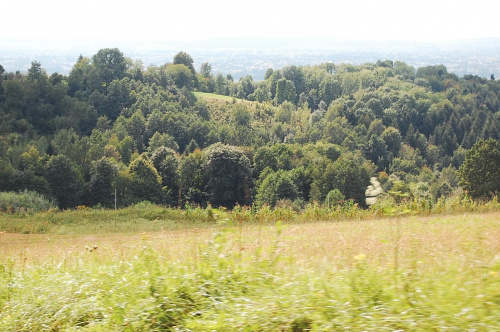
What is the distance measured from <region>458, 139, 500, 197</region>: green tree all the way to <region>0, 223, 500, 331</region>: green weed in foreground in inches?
1533

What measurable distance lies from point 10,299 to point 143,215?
17090 millimetres

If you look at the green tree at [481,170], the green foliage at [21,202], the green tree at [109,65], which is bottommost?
the green foliage at [21,202]

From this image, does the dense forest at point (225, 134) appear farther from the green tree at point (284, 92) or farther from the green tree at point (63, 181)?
the green tree at point (284, 92)

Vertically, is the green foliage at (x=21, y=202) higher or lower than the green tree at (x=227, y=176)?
higher

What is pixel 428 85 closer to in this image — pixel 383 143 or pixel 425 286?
pixel 383 143

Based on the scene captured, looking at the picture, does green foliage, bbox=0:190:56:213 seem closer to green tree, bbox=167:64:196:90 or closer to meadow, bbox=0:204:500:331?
meadow, bbox=0:204:500:331

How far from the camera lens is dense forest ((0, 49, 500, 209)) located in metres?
54.1

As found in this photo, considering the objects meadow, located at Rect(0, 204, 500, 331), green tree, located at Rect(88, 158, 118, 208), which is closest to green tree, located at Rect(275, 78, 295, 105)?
green tree, located at Rect(88, 158, 118, 208)

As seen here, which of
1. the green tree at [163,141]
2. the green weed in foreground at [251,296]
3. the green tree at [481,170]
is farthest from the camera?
the green tree at [163,141]

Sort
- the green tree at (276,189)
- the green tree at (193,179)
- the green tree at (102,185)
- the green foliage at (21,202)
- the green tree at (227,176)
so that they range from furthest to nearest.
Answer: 1. the green tree at (193,179)
2. the green tree at (227,176)
3. the green tree at (102,185)
4. the green tree at (276,189)
5. the green foliage at (21,202)

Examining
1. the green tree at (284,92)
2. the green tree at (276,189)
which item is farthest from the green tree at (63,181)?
the green tree at (284,92)

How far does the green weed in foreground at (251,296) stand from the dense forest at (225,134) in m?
19.6

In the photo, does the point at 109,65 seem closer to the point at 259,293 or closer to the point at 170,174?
the point at 170,174

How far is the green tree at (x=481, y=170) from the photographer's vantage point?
40.3m
